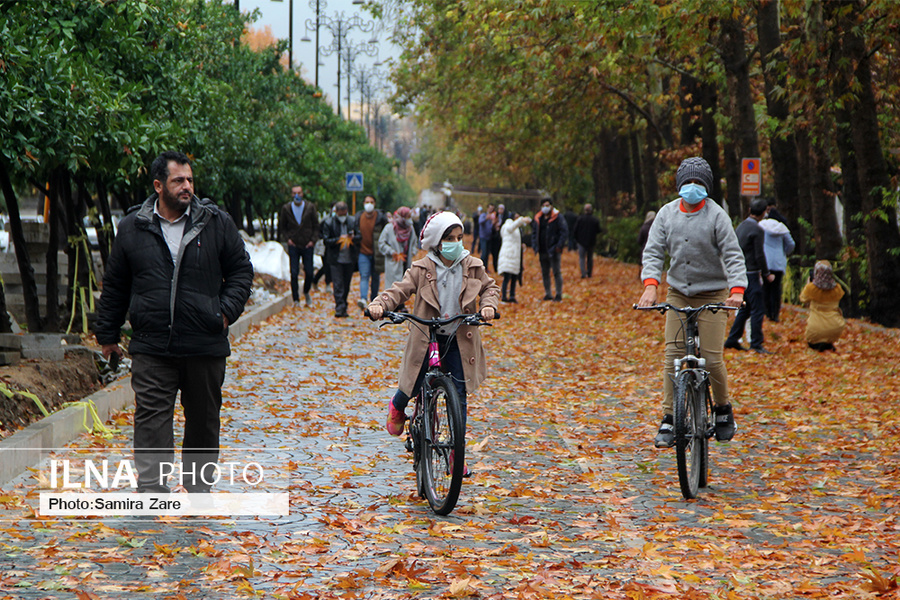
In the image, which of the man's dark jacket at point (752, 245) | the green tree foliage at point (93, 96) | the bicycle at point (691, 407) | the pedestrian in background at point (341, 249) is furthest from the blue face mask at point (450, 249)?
the pedestrian in background at point (341, 249)

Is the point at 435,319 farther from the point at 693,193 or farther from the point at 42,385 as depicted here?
the point at 42,385

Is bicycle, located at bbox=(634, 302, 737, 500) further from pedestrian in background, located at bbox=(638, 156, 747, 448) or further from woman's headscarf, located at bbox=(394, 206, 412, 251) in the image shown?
woman's headscarf, located at bbox=(394, 206, 412, 251)

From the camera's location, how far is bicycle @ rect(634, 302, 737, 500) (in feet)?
23.3

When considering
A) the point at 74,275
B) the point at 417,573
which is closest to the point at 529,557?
the point at 417,573

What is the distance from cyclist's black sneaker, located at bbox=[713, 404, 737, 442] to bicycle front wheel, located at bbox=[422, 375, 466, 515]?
2026 mm

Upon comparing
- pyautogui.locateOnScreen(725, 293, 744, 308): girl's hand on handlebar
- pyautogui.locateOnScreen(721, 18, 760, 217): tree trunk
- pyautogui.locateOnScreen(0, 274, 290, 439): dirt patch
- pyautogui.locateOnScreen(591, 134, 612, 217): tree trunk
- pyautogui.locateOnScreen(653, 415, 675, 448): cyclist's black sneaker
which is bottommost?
pyautogui.locateOnScreen(653, 415, 675, 448): cyclist's black sneaker

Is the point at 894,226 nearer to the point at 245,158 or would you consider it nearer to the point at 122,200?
the point at 122,200

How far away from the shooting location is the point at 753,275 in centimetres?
1455

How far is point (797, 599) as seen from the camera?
523 centimetres

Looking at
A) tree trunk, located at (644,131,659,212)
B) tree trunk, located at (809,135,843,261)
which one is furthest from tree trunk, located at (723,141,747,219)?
tree trunk, located at (644,131,659,212)

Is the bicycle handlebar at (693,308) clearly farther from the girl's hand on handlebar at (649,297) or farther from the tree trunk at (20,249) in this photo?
the tree trunk at (20,249)

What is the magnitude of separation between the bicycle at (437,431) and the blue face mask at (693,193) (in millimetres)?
1785

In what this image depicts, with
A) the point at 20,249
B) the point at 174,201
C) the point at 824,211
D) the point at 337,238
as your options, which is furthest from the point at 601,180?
the point at 174,201

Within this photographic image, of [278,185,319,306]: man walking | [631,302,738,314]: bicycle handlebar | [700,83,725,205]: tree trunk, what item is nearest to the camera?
[631,302,738,314]: bicycle handlebar
